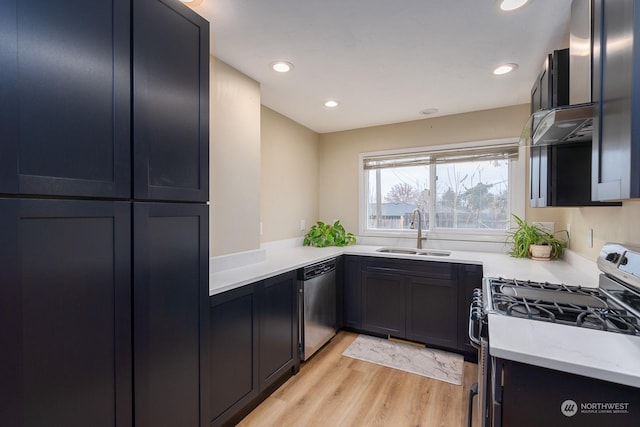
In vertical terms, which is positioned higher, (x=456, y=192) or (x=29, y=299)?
(x=456, y=192)

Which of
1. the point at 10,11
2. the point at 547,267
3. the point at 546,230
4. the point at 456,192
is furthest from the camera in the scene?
the point at 456,192

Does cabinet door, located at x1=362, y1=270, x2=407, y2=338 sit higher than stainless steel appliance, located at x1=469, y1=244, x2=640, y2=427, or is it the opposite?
stainless steel appliance, located at x1=469, y1=244, x2=640, y2=427

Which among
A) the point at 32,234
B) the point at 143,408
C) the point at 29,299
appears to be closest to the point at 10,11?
the point at 32,234

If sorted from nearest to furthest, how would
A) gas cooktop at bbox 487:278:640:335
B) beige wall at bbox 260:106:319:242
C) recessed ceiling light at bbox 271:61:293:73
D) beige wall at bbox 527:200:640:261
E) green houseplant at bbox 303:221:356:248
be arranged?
gas cooktop at bbox 487:278:640:335 → beige wall at bbox 527:200:640:261 → recessed ceiling light at bbox 271:61:293:73 → beige wall at bbox 260:106:319:242 → green houseplant at bbox 303:221:356:248

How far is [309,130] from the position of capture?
12.4 feet

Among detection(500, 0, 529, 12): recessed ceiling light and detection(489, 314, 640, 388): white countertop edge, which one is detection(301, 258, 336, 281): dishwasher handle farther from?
detection(500, 0, 529, 12): recessed ceiling light

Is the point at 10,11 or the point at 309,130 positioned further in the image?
the point at 309,130

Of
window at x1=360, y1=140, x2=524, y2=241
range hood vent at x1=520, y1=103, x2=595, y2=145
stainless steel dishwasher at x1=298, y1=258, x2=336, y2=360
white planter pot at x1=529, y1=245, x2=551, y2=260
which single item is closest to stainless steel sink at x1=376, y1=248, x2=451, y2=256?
window at x1=360, y1=140, x2=524, y2=241

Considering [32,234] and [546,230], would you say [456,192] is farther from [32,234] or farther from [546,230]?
[32,234]

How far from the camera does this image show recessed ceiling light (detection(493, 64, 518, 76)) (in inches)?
84.5

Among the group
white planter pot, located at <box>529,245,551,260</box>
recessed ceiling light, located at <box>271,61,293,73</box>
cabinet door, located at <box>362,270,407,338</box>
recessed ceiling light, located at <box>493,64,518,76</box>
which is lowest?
cabinet door, located at <box>362,270,407,338</box>

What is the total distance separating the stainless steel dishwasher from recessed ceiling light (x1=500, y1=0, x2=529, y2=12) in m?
2.08

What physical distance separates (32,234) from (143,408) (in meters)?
0.77

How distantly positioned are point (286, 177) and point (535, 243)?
2518mm
